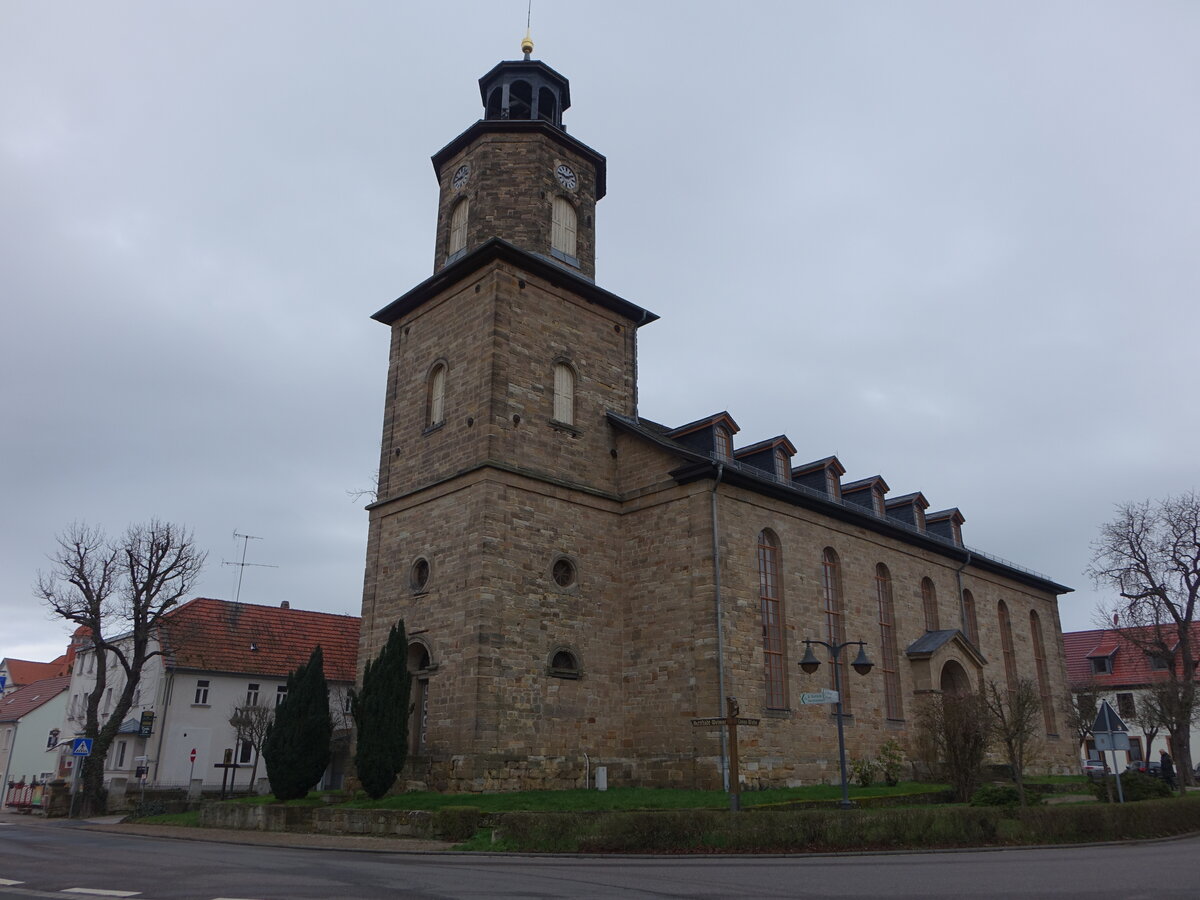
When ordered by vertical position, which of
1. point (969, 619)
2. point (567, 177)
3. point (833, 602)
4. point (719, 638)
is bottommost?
point (719, 638)

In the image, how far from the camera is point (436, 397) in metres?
26.4

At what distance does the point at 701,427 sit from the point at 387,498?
948cm

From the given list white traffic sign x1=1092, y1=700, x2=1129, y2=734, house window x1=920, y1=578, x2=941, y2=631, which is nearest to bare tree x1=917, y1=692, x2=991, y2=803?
white traffic sign x1=1092, y1=700, x2=1129, y2=734

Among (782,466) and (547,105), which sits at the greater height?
(547,105)

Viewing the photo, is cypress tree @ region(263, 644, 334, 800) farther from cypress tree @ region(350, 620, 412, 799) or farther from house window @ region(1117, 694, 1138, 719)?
house window @ region(1117, 694, 1138, 719)

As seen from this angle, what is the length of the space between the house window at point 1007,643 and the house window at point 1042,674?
7.30 ft

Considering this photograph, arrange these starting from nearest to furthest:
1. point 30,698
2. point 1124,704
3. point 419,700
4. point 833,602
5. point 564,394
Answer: point 419,700
point 564,394
point 833,602
point 1124,704
point 30,698

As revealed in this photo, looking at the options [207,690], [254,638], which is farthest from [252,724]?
[254,638]

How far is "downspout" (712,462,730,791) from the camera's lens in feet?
69.7

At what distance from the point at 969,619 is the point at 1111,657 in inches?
1060

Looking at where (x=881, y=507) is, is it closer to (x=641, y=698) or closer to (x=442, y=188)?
(x=641, y=698)

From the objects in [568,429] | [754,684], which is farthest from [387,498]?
[754,684]

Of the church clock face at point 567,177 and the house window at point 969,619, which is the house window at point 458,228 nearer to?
the church clock face at point 567,177

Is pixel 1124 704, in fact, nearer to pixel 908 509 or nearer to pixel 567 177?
pixel 908 509
